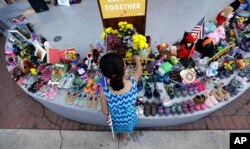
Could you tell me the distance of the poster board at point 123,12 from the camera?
84.6 inches

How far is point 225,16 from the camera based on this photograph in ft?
8.80

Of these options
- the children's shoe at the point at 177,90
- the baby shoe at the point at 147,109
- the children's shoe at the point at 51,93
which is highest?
the children's shoe at the point at 177,90

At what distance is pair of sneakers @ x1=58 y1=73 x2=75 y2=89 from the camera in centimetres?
249

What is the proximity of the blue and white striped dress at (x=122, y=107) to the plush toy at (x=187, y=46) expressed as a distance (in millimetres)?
915

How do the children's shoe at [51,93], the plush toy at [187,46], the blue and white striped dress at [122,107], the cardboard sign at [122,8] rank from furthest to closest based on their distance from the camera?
the children's shoe at [51,93] < the plush toy at [187,46] < the cardboard sign at [122,8] < the blue and white striped dress at [122,107]

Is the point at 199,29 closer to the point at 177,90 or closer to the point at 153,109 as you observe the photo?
the point at 177,90

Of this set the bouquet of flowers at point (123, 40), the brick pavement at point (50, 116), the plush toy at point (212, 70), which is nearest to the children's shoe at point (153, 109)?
the brick pavement at point (50, 116)

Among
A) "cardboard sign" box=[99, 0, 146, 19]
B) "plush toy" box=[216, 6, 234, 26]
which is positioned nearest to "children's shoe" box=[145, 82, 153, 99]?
"cardboard sign" box=[99, 0, 146, 19]

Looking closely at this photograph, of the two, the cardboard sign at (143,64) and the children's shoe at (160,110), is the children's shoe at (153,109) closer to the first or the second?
the children's shoe at (160,110)

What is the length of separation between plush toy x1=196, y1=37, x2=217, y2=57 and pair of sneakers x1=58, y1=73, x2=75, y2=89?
5.13 feet

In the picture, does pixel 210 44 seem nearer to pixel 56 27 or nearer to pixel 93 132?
pixel 93 132

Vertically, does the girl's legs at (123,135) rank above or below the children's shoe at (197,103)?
below

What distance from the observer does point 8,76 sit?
3.40 meters

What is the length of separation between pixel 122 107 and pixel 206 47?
1.24 meters
